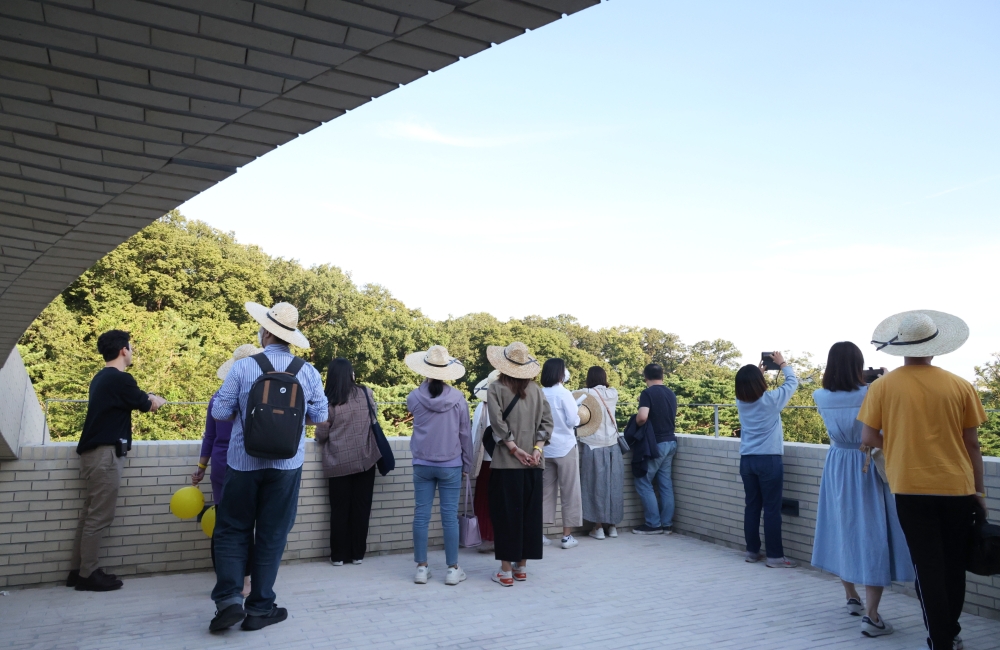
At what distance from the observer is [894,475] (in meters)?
3.73

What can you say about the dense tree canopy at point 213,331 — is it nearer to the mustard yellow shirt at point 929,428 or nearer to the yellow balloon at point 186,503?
the yellow balloon at point 186,503

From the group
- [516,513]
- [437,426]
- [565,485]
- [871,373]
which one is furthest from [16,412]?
[871,373]

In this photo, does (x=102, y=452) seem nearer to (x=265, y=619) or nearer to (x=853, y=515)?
(x=265, y=619)

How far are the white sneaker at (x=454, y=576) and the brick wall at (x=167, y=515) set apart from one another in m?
1.02

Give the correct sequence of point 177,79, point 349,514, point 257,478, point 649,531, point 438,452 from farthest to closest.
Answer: point 649,531 < point 349,514 < point 438,452 < point 257,478 < point 177,79

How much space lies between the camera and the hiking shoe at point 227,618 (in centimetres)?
409

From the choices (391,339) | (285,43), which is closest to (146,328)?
(391,339)

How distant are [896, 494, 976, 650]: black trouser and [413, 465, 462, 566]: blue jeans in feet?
9.64

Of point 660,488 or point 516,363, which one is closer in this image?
point 516,363

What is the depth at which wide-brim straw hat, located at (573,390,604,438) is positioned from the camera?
687 centimetres

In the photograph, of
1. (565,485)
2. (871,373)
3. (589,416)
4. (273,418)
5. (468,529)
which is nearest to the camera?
(273,418)

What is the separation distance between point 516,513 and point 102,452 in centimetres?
288

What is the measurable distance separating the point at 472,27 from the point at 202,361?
27410mm

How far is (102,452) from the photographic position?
201 inches
